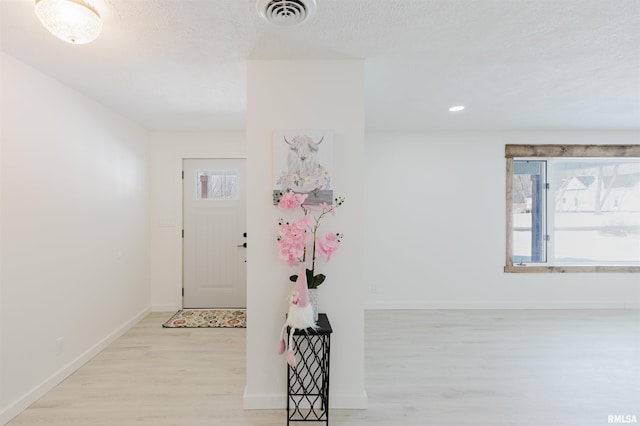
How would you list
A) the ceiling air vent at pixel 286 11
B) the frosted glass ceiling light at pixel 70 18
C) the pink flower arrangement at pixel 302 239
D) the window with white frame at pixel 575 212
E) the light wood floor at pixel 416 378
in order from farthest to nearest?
the window with white frame at pixel 575 212
the light wood floor at pixel 416 378
the pink flower arrangement at pixel 302 239
the ceiling air vent at pixel 286 11
the frosted glass ceiling light at pixel 70 18

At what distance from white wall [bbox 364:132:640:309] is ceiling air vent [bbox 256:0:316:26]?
256cm

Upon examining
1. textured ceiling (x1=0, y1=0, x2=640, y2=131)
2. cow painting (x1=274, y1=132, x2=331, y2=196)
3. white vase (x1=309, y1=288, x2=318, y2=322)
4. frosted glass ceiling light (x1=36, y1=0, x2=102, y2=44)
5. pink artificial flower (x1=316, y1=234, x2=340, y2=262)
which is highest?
textured ceiling (x1=0, y1=0, x2=640, y2=131)

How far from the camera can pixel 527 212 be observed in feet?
13.2

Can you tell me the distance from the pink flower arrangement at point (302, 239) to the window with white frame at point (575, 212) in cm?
339

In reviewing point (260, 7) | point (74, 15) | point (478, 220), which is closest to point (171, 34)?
point (74, 15)

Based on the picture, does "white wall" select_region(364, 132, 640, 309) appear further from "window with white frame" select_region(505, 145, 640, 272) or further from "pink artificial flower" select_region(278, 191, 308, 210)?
"pink artificial flower" select_region(278, 191, 308, 210)

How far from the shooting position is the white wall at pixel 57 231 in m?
1.93

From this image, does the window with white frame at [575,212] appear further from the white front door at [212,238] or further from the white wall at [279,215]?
the white front door at [212,238]

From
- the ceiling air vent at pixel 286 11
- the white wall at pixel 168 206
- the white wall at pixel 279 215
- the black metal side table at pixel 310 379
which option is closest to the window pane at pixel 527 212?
the white wall at pixel 279 215

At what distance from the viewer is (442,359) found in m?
2.63

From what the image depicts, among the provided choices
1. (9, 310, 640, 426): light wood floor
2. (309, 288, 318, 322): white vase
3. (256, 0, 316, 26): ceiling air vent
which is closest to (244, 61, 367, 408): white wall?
(309, 288, 318, 322): white vase

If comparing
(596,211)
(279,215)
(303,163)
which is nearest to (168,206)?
(279,215)

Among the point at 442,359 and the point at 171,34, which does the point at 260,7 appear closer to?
the point at 171,34

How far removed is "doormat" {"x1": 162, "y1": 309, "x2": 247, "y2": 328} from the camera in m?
3.36
